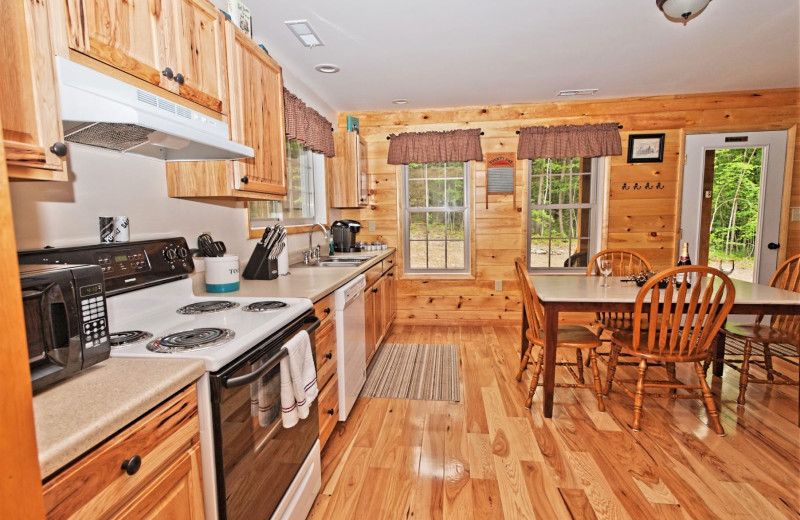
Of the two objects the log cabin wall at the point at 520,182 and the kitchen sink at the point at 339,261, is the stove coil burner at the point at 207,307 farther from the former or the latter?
the log cabin wall at the point at 520,182

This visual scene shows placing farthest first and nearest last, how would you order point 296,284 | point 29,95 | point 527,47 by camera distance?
point 527,47, point 296,284, point 29,95

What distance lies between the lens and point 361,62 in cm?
309

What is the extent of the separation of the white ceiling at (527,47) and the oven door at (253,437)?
1998 mm

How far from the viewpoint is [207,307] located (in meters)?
1.67

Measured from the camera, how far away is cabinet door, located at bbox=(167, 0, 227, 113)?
1.49 m

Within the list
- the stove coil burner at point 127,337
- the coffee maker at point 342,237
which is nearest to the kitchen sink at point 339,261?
the coffee maker at point 342,237

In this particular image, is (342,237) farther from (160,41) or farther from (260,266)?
(160,41)

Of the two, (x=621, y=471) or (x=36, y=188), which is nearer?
(x=36, y=188)

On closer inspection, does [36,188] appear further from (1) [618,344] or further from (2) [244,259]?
(1) [618,344]

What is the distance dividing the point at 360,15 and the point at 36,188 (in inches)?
74.8

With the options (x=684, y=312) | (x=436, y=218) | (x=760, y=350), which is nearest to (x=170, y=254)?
(x=684, y=312)

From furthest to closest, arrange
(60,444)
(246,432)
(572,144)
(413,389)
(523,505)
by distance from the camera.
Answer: (572,144) < (413,389) < (523,505) < (246,432) < (60,444)

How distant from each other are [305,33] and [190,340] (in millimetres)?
2203

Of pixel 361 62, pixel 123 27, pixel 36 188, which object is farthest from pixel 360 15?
pixel 36 188
